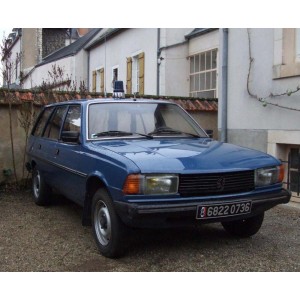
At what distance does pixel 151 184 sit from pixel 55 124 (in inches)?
112

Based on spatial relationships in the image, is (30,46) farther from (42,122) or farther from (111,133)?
(111,133)

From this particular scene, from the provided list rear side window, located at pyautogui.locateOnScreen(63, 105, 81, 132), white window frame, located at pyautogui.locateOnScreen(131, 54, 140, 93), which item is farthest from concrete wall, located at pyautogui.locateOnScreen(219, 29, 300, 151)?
white window frame, located at pyautogui.locateOnScreen(131, 54, 140, 93)

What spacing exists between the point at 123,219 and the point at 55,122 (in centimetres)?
281

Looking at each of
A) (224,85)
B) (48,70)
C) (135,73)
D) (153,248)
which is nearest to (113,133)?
(153,248)

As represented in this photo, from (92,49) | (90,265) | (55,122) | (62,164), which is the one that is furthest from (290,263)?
(92,49)

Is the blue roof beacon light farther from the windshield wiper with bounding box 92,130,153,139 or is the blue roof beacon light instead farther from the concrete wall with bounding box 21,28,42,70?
the concrete wall with bounding box 21,28,42,70

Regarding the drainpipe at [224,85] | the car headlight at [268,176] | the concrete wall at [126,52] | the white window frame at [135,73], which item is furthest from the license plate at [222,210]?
the white window frame at [135,73]

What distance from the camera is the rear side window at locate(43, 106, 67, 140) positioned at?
5.95 metres

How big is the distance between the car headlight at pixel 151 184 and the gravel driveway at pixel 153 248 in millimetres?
759

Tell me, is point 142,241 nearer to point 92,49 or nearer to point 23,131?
point 23,131

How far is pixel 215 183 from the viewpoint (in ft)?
13.2

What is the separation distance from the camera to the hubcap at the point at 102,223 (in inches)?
167

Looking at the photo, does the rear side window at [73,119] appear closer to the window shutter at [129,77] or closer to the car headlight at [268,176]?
the car headlight at [268,176]

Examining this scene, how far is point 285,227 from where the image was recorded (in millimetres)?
5578
